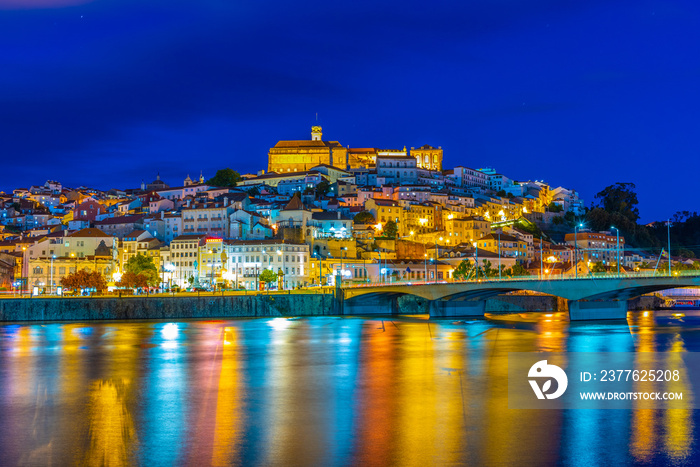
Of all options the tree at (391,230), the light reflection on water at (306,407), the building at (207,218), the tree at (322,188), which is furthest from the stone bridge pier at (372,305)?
the tree at (322,188)

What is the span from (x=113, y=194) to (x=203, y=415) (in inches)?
6181

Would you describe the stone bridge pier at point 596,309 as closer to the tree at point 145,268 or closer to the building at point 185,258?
the tree at point 145,268

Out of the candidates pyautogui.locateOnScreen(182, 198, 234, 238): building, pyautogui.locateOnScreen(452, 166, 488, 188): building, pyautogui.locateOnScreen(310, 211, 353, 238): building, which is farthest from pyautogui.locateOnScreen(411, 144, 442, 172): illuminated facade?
pyautogui.locateOnScreen(182, 198, 234, 238): building

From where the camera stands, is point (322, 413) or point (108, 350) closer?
point (322, 413)

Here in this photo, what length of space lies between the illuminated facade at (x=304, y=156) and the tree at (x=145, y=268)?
75523 millimetres

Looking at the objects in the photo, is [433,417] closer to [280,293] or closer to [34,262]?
[280,293]

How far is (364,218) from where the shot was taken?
4414 inches

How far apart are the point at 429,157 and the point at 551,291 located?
11260 cm

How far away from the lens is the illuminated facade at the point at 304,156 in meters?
160

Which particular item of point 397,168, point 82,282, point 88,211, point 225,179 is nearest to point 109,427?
point 82,282

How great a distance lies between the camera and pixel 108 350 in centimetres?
3803

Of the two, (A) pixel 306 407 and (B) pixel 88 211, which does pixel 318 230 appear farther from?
(A) pixel 306 407

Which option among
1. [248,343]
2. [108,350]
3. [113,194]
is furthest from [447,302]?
[113,194]

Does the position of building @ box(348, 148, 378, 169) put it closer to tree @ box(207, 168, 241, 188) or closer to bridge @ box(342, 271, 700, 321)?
tree @ box(207, 168, 241, 188)
